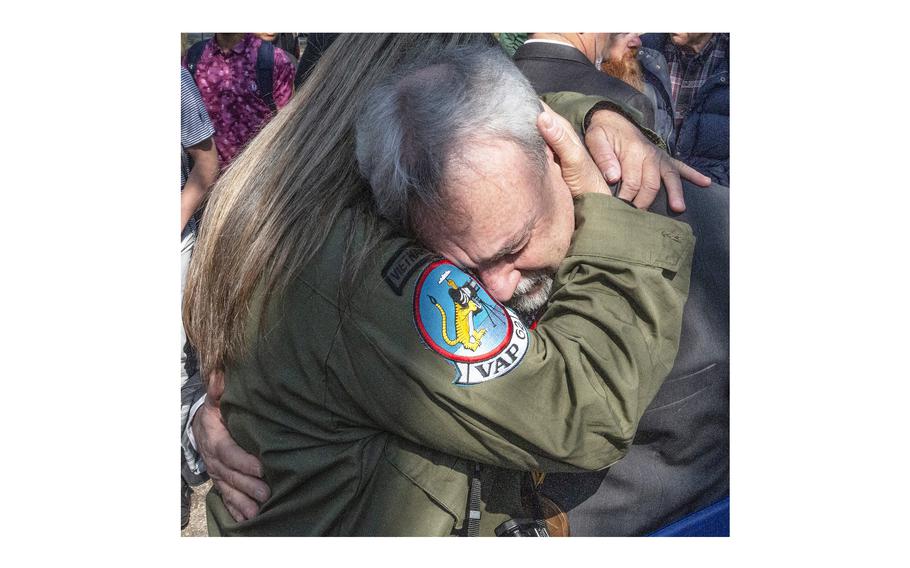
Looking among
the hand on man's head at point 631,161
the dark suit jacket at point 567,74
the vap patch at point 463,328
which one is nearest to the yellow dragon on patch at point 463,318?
the vap patch at point 463,328

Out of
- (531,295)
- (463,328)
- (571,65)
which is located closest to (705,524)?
(531,295)

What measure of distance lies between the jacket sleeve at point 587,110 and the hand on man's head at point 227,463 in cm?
122

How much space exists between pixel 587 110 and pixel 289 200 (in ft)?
2.90

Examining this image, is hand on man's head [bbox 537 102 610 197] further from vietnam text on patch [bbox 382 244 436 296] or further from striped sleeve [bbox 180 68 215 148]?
striped sleeve [bbox 180 68 215 148]

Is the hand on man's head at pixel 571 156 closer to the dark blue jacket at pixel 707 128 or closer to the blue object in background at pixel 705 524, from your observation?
the dark blue jacket at pixel 707 128

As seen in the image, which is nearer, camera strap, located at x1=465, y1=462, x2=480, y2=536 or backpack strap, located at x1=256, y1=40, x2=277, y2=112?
camera strap, located at x1=465, y1=462, x2=480, y2=536

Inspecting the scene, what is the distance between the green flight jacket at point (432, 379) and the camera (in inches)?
67.7

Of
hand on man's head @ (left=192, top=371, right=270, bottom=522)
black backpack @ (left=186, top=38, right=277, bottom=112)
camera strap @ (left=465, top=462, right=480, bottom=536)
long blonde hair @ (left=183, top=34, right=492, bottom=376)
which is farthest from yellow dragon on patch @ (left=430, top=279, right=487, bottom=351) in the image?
black backpack @ (left=186, top=38, right=277, bottom=112)

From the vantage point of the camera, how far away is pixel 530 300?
6.45ft

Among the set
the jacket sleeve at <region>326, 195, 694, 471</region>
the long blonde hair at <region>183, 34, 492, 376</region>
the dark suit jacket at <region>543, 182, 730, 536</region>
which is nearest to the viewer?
the jacket sleeve at <region>326, 195, 694, 471</region>

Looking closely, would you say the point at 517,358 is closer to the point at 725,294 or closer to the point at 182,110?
the point at 725,294

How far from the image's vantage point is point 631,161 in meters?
2.04

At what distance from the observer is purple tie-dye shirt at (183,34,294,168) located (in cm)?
224

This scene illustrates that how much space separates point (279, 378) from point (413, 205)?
539mm
